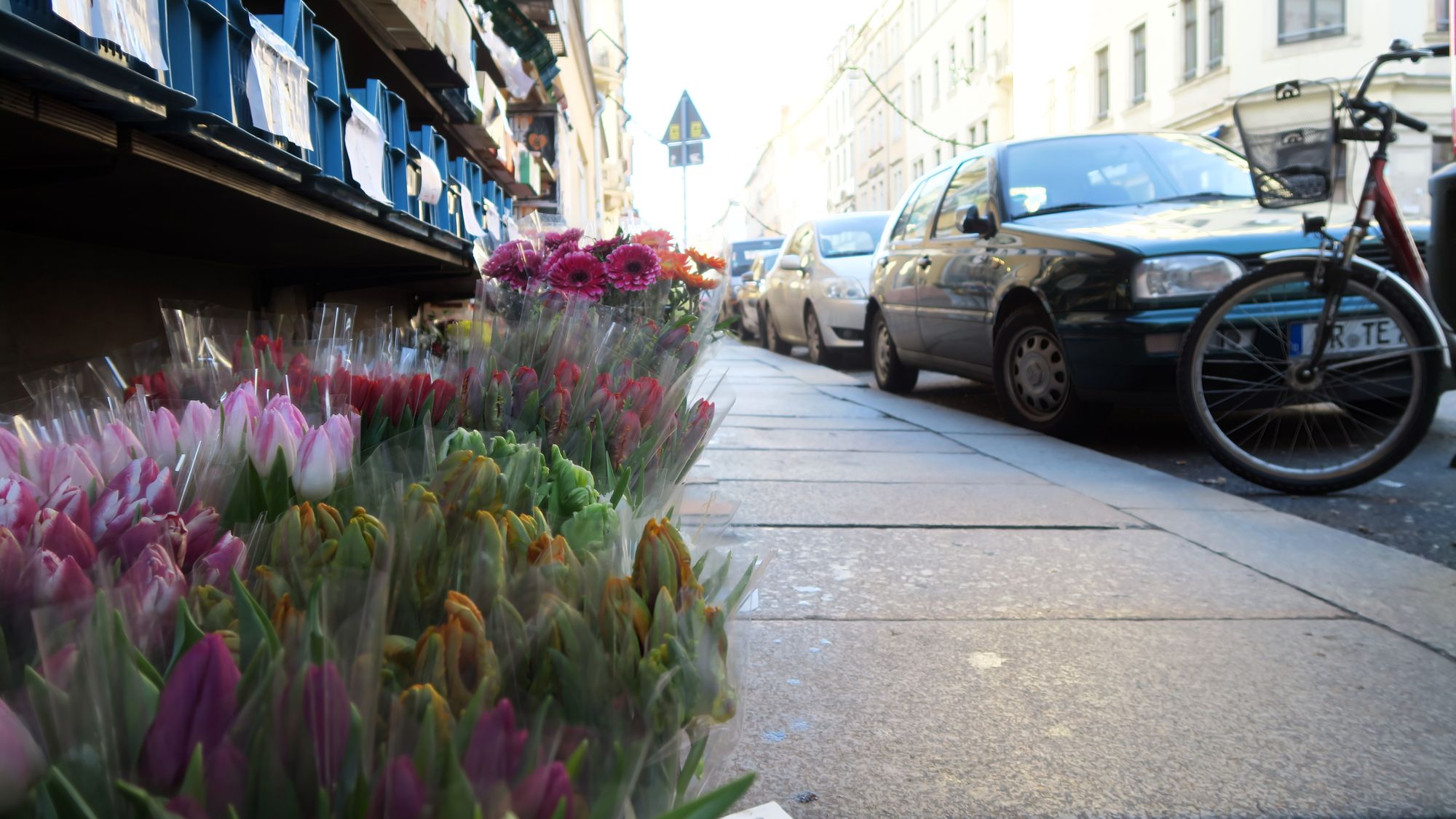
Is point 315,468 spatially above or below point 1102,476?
above

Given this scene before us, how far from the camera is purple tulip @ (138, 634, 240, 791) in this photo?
0.58 meters

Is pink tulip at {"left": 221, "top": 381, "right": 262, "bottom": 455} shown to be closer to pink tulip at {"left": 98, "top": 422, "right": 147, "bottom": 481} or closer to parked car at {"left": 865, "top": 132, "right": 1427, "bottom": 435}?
pink tulip at {"left": 98, "top": 422, "right": 147, "bottom": 481}

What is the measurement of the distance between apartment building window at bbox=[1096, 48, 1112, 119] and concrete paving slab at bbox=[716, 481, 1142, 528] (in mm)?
24076

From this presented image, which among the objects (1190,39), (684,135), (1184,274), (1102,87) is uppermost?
(1190,39)

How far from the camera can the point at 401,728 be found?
596 millimetres

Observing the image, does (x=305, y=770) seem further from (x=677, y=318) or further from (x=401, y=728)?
(x=677, y=318)

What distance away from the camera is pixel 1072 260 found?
4824mm

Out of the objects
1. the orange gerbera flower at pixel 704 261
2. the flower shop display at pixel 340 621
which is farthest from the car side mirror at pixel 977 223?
the flower shop display at pixel 340 621

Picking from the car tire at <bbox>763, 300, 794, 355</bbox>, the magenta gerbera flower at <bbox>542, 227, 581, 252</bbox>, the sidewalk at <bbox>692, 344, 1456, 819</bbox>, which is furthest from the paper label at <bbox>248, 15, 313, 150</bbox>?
the car tire at <bbox>763, 300, 794, 355</bbox>

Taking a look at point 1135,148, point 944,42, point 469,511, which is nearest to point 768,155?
point 944,42

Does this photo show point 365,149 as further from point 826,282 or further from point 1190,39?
point 1190,39

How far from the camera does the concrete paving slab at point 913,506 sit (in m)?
3.34

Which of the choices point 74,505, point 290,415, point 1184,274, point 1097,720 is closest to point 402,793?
point 74,505

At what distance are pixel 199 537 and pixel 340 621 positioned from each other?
0.94 ft
